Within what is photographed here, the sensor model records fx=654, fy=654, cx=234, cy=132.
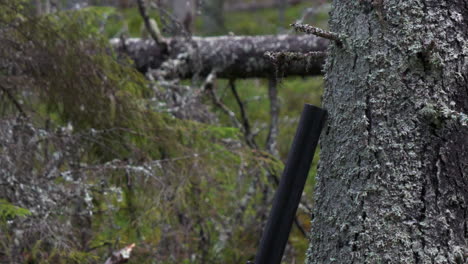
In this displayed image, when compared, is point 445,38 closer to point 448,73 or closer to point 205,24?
point 448,73

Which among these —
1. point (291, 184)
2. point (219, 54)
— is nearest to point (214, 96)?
point (219, 54)

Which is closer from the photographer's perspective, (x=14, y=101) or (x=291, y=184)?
(x=291, y=184)

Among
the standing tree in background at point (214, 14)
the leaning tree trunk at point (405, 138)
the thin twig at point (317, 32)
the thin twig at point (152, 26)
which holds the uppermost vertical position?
the thin twig at point (317, 32)

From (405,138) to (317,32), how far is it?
38 cm

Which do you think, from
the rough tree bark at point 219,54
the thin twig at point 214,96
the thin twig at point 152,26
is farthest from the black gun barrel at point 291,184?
the thin twig at point 152,26

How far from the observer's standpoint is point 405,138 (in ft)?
5.89

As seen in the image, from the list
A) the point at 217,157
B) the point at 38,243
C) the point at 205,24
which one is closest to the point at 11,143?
the point at 38,243

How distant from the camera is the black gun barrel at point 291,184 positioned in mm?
1908

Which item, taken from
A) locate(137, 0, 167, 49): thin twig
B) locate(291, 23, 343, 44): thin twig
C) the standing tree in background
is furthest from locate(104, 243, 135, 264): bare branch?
the standing tree in background

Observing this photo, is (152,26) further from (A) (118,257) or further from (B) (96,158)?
(A) (118,257)

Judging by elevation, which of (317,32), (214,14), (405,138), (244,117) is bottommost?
(214,14)

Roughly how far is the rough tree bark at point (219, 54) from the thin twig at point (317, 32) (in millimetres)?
3153

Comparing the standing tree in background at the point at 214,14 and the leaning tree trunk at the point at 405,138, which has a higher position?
the leaning tree trunk at the point at 405,138

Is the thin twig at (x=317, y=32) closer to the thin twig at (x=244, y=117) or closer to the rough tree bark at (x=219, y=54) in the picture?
the rough tree bark at (x=219, y=54)
